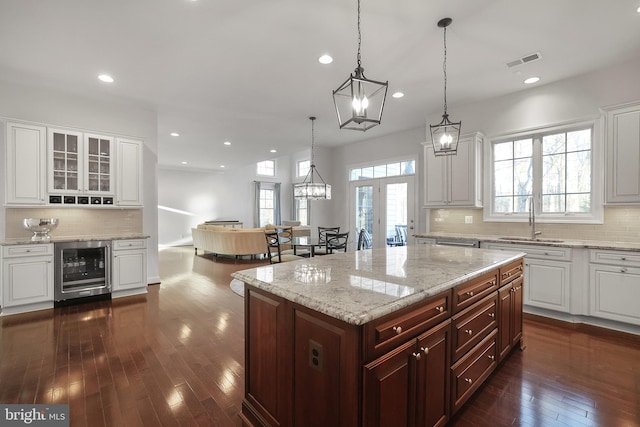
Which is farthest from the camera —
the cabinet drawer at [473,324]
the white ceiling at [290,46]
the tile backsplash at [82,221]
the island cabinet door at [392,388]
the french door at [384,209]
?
the french door at [384,209]

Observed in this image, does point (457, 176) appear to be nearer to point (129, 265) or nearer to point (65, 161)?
point (129, 265)

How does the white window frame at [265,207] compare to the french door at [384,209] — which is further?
the white window frame at [265,207]

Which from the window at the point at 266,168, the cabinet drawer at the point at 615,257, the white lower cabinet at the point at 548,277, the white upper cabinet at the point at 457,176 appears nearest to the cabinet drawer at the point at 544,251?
the white lower cabinet at the point at 548,277

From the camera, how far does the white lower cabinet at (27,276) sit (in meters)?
3.66

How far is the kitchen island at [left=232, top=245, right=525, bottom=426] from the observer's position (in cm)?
124

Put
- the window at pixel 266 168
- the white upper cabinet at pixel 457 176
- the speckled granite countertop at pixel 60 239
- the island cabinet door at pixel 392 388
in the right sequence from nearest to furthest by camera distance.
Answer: the island cabinet door at pixel 392 388
the speckled granite countertop at pixel 60 239
the white upper cabinet at pixel 457 176
the window at pixel 266 168

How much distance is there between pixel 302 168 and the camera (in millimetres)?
12289

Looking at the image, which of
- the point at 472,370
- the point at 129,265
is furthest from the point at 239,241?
the point at 472,370

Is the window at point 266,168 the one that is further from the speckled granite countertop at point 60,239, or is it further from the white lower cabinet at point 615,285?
the white lower cabinet at point 615,285

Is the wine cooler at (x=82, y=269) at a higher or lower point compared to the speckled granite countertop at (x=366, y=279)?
lower

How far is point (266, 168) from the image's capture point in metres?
12.9

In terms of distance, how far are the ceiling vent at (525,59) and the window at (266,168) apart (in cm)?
1027

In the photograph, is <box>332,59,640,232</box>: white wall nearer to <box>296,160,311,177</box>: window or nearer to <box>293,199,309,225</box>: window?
<box>296,160,311,177</box>: window

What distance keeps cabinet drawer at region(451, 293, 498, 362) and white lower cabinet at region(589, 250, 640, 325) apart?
6.38 feet
